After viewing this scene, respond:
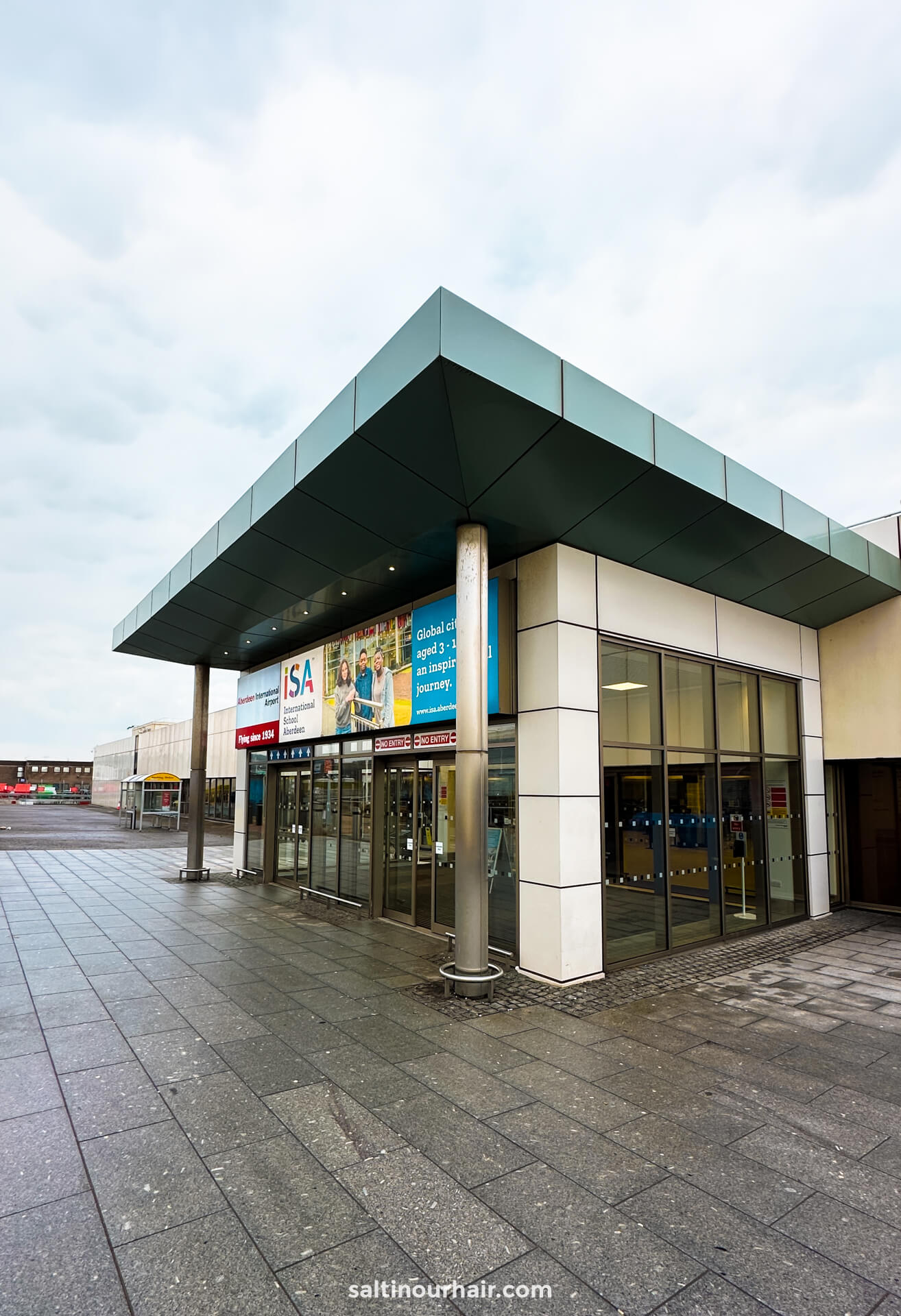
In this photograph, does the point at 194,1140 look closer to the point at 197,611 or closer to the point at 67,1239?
the point at 67,1239

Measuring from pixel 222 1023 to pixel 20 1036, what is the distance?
145cm

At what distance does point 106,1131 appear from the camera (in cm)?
388

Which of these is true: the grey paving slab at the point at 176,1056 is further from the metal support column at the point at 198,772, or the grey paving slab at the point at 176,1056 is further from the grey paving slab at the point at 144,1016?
the metal support column at the point at 198,772

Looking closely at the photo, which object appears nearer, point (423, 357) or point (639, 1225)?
point (639, 1225)

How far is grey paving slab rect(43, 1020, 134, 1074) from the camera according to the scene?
15.8ft

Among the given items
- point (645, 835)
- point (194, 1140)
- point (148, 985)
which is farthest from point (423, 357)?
point (148, 985)

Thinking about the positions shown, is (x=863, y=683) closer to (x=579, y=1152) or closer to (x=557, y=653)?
(x=557, y=653)

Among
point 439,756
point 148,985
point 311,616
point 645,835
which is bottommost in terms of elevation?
point 148,985

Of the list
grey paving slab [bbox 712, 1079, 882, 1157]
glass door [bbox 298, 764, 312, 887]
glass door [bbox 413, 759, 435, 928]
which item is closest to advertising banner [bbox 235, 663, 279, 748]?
glass door [bbox 298, 764, 312, 887]

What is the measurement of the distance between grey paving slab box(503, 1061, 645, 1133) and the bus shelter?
1127 inches

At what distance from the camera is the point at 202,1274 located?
2760 mm

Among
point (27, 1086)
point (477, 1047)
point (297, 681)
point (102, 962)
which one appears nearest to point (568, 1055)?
point (477, 1047)

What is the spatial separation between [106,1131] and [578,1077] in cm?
284

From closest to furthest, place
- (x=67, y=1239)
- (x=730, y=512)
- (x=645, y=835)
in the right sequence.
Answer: (x=67, y=1239), (x=730, y=512), (x=645, y=835)
